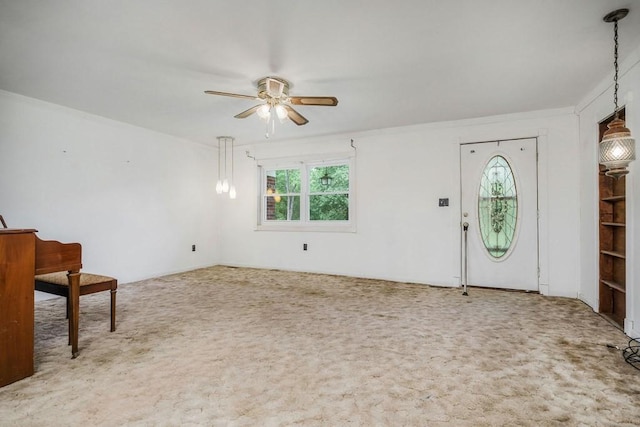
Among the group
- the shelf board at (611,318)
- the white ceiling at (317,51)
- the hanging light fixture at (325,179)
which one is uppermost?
the white ceiling at (317,51)

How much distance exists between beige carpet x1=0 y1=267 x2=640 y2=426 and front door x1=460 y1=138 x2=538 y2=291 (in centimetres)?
71

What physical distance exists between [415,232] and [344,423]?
3557 mm

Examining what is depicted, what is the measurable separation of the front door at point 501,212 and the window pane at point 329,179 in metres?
1.83

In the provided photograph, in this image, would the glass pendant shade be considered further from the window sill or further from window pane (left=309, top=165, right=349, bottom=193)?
window pane (left=309, top=165, right=349, bottom=193)

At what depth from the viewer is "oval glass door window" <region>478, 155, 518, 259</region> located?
433 cm

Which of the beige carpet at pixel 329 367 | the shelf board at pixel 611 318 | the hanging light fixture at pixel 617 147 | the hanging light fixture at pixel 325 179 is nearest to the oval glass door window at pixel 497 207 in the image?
the beige carpet at pixel 329 367

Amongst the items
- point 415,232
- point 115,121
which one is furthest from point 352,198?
point 115,121

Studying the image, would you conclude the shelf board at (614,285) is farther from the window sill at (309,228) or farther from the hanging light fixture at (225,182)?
the hanging light fixture at (225,182)

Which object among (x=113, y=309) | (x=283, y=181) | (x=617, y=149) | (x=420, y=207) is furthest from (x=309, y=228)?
(x=617, y=149)

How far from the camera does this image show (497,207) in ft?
14.4

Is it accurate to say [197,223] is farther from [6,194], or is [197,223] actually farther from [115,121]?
[6,194]

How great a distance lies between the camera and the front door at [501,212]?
13.9 feet

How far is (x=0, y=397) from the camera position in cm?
180

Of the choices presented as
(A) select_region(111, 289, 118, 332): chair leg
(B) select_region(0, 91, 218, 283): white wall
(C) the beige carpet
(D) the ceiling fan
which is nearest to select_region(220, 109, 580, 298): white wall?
(C) the beige carpet
